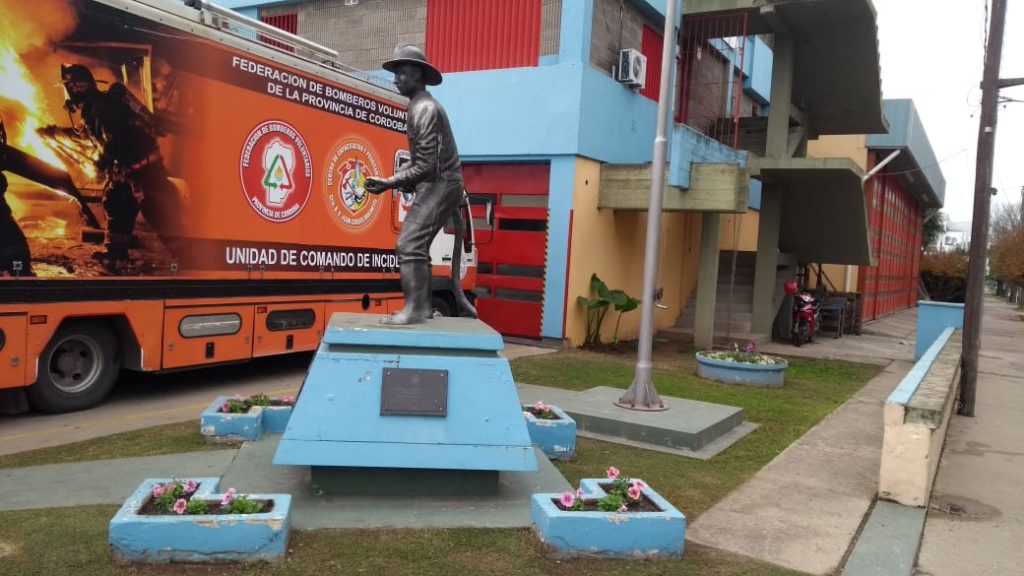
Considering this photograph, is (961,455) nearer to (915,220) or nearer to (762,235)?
(762,235)

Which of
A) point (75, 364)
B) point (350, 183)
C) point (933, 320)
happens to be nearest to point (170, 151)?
point (75, 364)

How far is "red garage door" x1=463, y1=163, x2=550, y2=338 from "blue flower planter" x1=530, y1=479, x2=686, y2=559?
31.1 feet

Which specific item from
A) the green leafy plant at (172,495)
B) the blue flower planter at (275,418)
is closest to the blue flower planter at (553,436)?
the blue flower planter at (275,418)

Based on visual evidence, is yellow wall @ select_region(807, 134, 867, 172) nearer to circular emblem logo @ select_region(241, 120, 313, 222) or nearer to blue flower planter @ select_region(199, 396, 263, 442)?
circular emblem logo @ select_region(241, 120, 313, 222)

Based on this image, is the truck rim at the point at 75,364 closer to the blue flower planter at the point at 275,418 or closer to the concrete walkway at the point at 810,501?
the blue flower planter at the point at 275,418

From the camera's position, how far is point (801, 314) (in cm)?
1577

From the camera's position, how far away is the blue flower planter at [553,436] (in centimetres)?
612

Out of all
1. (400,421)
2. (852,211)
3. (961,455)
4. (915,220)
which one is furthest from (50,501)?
(915,220)

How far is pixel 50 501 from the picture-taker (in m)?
4.67

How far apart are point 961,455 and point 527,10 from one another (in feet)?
31.7

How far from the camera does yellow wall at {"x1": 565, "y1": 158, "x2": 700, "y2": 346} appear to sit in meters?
13.3

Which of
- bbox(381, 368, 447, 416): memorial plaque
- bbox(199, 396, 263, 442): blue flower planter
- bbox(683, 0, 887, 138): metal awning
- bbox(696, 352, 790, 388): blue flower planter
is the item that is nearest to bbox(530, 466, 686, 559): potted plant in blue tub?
bbox(381, 368, 447, 416): memorial plaque

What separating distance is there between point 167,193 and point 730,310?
→ 467 inches

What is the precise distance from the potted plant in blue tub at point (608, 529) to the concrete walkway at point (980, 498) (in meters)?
1.46
